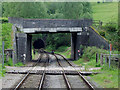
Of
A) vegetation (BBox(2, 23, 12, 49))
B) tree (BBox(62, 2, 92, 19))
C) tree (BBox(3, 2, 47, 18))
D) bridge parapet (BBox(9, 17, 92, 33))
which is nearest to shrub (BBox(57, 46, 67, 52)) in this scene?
→ tree (BBox(62, 2, 92, 19))

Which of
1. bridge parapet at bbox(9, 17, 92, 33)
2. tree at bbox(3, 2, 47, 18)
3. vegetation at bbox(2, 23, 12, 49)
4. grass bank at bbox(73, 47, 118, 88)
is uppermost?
tree at bbox(3, 2, 47, 18)

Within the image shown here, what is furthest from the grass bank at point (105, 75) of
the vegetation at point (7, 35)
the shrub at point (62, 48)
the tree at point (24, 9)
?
the shrub at point (62, 48)

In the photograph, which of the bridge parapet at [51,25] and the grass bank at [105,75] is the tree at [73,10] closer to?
the bridge parapet at [51,25]

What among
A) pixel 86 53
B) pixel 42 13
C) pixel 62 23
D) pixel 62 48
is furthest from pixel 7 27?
pixel 62 48

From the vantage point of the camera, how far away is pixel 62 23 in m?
31.3

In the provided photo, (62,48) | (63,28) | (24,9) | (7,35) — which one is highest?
(24,9)

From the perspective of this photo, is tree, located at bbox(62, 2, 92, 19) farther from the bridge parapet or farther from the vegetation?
the vegetation

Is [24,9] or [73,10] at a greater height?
[73,10]

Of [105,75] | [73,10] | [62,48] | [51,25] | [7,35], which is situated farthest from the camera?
[62,48]

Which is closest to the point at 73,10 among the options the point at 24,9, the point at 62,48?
the point at 62,48

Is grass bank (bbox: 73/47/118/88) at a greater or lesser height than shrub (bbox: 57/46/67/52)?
lesser

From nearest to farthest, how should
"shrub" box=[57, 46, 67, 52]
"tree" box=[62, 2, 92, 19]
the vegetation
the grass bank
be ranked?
the grass bank
the vegetation
"tree" box=[62, 2, 92, 19]
"shrub" box=[57, 46, 67, 52]

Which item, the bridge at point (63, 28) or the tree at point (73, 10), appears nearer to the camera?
the bridge at point (63, 28)

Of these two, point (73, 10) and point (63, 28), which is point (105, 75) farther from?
point (73, 10)
